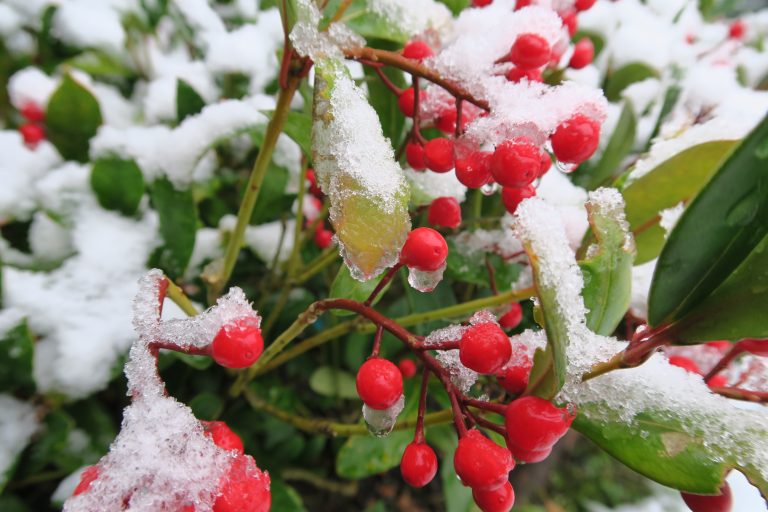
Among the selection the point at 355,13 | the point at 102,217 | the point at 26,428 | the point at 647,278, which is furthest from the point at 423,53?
the point at 26,428

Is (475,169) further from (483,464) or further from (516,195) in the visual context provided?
(483,464)

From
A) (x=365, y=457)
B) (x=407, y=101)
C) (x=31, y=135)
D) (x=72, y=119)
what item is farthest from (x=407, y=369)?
(x=31, y=135)

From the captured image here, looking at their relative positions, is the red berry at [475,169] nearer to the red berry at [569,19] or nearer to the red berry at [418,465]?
the red berry at [418,465]

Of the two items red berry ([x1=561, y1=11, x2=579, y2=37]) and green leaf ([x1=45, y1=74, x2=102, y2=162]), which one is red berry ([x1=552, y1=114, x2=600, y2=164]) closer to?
red berry ([x1=561, y1=11, x2=579, y2=37])

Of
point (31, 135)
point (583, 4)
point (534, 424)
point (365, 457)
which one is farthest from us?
point (31, 135)

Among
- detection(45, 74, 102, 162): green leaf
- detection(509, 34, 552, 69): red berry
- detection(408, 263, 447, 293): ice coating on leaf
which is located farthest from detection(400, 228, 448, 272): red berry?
detection(45, 74, 102, 162): green leaf
